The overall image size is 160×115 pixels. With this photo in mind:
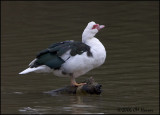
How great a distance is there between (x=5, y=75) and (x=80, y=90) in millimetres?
2823

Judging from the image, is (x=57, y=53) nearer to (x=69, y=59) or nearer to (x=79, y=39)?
(x=69, y=59)

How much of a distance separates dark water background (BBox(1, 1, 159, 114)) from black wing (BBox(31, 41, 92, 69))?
0.68m

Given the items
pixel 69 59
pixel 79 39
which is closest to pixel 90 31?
pixel 69 59

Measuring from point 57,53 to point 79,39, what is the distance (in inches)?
265

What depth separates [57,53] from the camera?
13.4 meters

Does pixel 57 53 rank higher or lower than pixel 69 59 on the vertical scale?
higher

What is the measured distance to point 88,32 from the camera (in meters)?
13.8

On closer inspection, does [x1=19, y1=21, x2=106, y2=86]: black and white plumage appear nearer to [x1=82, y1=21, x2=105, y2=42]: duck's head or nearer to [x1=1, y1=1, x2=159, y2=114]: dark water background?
[x1=82, y1=21, x2=105, y2=42]: duck's head

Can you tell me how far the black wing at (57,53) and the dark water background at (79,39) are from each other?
0.68 meters

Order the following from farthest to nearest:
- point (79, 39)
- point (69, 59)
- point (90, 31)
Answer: point (79, 39) < point (90, 31) < point (69, 59)

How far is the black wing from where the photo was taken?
1325 cm

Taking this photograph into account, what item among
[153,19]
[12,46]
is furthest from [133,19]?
[12,46]

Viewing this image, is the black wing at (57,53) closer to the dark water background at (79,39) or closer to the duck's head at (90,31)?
the duck's head at (90,31)

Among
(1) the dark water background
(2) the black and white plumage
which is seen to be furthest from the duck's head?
(1) the dark water background
